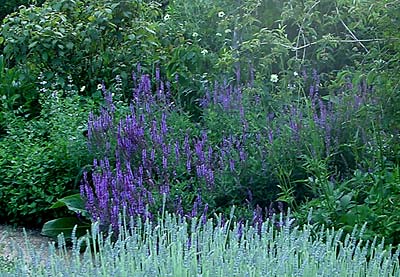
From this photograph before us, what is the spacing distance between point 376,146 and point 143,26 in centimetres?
307

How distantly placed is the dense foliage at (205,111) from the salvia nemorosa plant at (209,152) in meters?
0.01

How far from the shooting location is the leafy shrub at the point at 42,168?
5.72 metres

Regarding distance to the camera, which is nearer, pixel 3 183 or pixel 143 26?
pixel 3 183

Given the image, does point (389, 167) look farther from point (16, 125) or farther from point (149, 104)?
point (16, 125)

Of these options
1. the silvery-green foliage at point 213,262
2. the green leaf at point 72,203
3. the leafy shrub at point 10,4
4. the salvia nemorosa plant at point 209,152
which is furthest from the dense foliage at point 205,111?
the leafy shrub at point 10,4

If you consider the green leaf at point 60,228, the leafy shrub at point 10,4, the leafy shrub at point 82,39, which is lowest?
the green leaf at point 60,228

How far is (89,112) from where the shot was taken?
609cm

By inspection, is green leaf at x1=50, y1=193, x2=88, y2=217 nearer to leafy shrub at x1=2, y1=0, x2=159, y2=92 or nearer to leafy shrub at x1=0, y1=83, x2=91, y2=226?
leafy shrub at x1=0, y1=83, x2=91, y2=226

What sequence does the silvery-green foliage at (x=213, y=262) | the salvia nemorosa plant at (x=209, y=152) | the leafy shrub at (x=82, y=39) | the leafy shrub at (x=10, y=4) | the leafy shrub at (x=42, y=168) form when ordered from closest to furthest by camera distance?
the silvery-green foliage at (x=213, y=262) → the salvia nemorosa plant at (x=209, y=152) → the leafy shrub at (x=42, y=168) → the leafy shrub at (x=82, y=39) → the leafy shrub at (x=10, y=4)

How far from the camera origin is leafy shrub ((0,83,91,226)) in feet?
18.8

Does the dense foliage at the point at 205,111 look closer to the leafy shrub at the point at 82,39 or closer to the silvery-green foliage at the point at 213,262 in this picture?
the leafy shrub at the point at 82,39

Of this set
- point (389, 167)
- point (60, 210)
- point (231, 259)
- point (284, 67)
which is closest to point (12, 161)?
point (60, 210)

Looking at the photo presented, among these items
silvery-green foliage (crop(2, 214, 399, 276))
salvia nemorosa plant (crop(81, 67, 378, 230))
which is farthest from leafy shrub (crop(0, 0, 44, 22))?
silvery-green foliage (crop(2, 214, 399, 276))

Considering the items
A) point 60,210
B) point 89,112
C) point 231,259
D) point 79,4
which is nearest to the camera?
point 231,259
